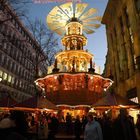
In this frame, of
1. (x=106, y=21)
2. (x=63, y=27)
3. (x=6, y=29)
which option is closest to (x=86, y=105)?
(x=63, y=27)

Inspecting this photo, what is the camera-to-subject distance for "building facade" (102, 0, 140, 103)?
21438 millimetres

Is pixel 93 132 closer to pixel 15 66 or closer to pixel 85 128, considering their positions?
pixel 85 128

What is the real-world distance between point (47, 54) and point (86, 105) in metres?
14.8

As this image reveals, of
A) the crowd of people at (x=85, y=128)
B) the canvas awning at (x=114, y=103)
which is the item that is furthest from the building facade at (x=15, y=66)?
the canvas awning at (x=114, y=103)

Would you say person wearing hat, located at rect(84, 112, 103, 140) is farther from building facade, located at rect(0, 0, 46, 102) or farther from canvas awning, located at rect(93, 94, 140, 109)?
building facade, located at rect(0, 0, 46, 102)

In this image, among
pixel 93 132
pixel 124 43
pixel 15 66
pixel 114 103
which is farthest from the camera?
pixel 15 66

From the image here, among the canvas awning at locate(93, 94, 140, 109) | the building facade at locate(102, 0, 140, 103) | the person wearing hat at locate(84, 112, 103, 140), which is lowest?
the person wearing hat at locate(84, 112, 103, 140)

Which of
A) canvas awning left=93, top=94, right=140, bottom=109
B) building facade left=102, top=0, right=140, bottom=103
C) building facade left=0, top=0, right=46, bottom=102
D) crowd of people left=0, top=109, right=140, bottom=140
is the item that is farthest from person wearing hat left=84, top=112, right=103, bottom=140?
building facade left=0, top=0, right=46, bottom=102

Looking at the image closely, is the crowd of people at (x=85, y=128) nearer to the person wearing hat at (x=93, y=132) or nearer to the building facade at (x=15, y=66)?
the person wearing hat at (x=93, y=132)

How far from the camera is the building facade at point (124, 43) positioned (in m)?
21.4

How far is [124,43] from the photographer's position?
87.6ft

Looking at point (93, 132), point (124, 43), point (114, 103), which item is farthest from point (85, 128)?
point (124, 43)

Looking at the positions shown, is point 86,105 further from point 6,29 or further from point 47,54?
point 6,29

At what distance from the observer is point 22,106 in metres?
12.7
